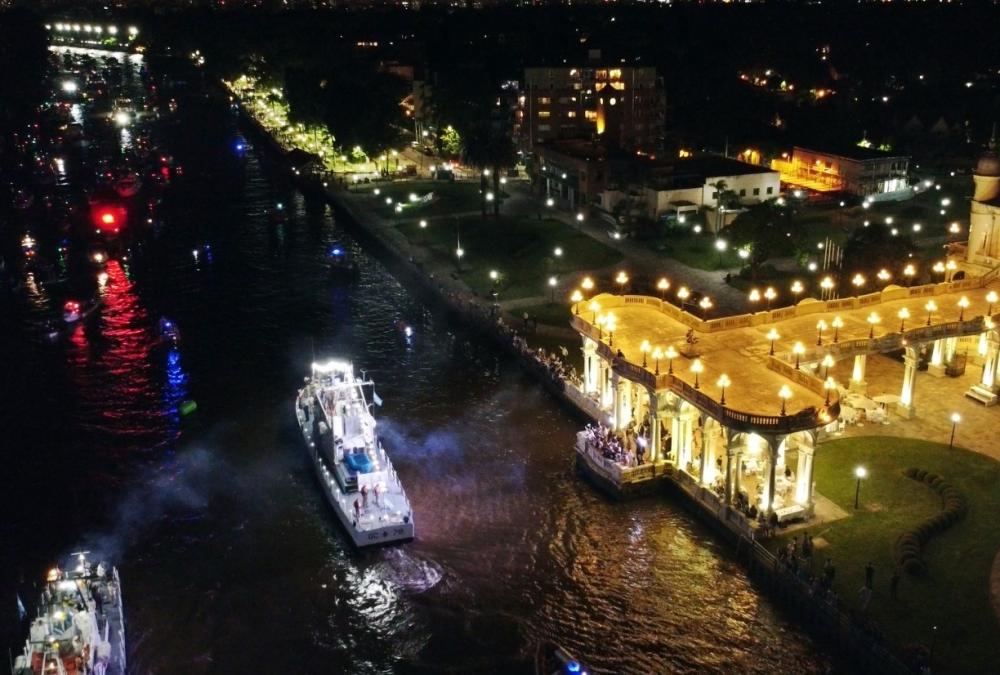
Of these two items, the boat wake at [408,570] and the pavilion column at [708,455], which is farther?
the pavilion column at [708,455]

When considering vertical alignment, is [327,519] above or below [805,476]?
below

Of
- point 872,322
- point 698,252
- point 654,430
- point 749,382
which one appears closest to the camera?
point 749,382

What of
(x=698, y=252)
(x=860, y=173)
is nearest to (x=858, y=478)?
(x=698, y=252)

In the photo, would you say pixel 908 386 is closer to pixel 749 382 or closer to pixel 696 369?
pixel 749 382

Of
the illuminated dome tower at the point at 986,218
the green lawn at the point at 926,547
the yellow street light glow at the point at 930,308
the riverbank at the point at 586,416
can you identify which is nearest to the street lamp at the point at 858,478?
the green lawn at the point at 926,547

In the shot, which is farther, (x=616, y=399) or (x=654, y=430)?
(x=616, y=399)

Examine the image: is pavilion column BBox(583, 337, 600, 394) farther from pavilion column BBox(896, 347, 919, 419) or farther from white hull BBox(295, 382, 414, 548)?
pavilion column BBox(896, 347, 919, 419)

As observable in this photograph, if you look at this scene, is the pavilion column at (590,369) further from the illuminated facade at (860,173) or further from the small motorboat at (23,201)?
the small motorboat at (23,201)
